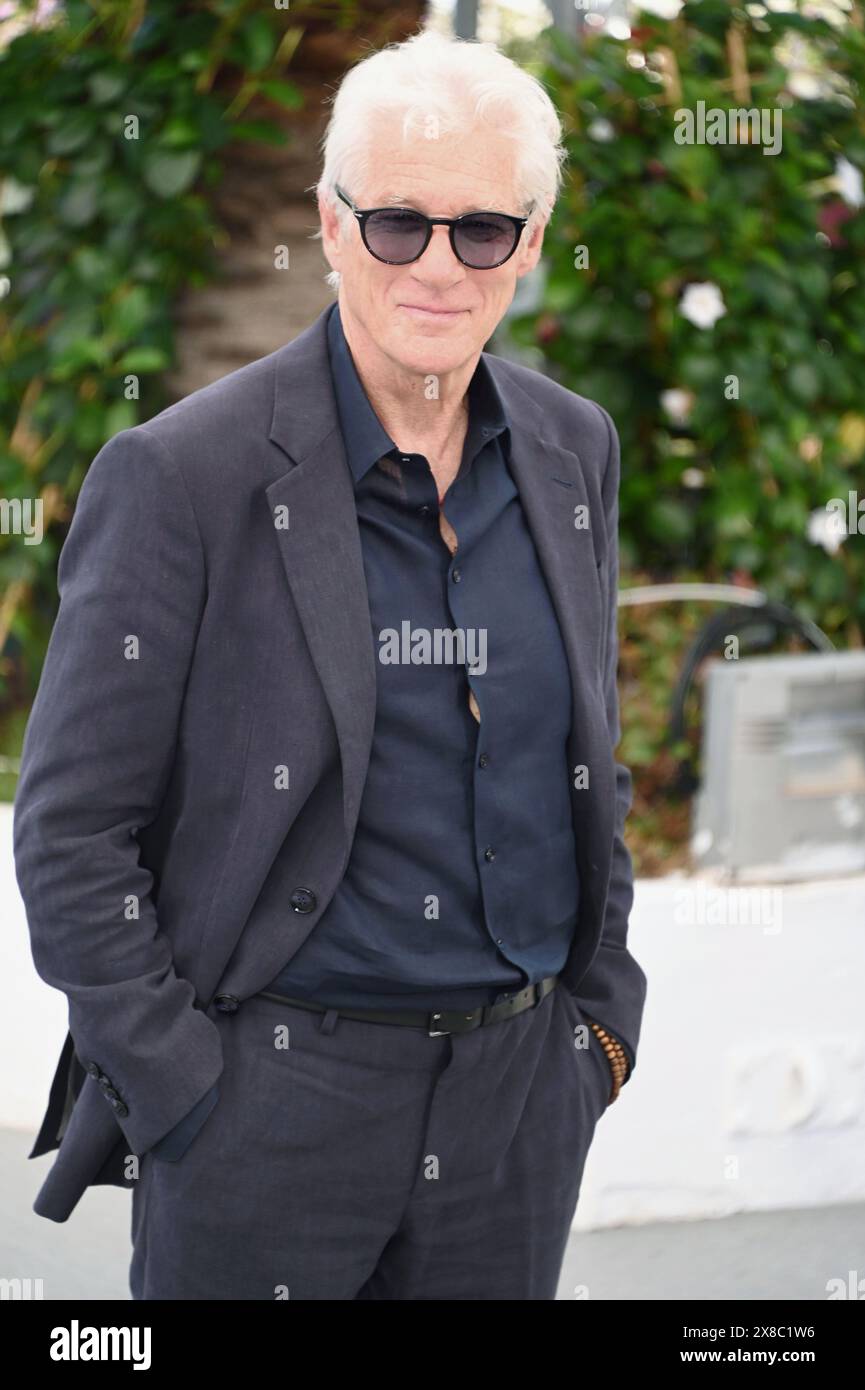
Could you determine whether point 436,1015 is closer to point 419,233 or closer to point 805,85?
point 419,233

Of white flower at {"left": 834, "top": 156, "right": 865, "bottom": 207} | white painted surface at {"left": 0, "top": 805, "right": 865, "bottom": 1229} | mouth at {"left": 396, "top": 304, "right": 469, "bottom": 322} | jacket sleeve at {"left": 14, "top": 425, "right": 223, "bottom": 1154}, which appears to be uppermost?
white flower at {"left": 834, "top": 156, "right": 865, "bottom": 207}

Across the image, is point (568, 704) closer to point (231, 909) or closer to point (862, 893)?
point (231, 909)

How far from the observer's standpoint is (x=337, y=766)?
168 centimetres

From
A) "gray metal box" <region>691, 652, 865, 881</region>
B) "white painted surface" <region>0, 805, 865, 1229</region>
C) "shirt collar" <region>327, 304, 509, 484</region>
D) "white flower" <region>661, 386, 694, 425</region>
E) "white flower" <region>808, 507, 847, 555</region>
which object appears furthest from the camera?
"white flower" <region>808, 507, 847, 555</region>

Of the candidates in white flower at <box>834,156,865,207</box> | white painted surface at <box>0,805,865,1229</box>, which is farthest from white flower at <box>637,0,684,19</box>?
white painted surface at <box>0,805,865,1229</box>

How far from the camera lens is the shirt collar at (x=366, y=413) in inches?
68.5

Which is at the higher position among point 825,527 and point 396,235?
point 396,235

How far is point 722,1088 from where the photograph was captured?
3.27m

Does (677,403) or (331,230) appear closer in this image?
(331,230)

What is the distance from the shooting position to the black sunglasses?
5.51 feet

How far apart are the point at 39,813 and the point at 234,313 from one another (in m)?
3.03

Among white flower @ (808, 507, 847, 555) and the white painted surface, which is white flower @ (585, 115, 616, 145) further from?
the white painted surface

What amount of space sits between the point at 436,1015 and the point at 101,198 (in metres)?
3.00

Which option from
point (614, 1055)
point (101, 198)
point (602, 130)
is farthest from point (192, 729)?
point (602, 130)
